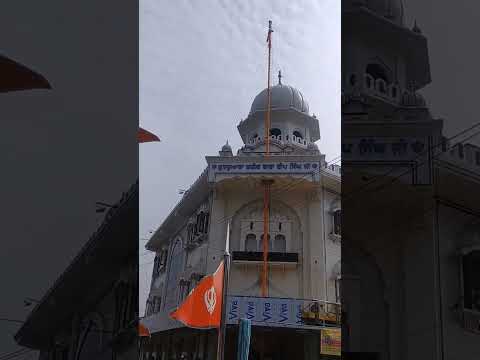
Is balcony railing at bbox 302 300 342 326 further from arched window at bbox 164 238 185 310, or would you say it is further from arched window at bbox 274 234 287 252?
arched window at bbox 164 238 185 310

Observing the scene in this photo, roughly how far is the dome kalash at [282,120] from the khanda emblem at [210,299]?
471mm

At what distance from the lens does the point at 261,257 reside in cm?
168

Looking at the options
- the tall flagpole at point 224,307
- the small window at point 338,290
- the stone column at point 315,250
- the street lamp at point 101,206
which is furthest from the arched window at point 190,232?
the street lamp at point 101,206

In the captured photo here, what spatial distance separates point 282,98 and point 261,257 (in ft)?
1.60

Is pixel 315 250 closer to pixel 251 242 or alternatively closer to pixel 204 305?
pixel 251 242

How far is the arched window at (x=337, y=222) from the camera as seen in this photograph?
70.6 inches

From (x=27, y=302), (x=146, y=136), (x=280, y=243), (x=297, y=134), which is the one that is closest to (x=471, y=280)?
(x=280, y=243)

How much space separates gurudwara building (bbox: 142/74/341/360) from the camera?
167 centimetres

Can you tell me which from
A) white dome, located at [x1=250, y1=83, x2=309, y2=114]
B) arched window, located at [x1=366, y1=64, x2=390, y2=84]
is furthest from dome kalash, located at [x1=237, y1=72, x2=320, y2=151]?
arched window, located at [x1=366, y1=64, x2=390, y2=84]

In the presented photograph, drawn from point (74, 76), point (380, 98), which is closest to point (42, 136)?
point (74, 76)

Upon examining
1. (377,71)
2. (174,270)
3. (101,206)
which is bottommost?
(174,270)

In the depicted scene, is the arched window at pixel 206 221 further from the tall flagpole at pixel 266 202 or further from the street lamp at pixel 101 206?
the street lamp at pixel 101 206

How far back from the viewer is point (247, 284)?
1.69 metres

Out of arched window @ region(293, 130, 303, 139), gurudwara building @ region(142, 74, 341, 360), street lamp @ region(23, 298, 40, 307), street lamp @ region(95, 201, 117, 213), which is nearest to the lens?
street lamp @ region(23, 298, 40, 307)
